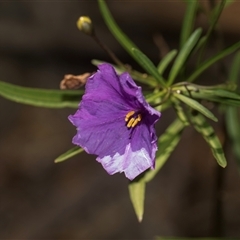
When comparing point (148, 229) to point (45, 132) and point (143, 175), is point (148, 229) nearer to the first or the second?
point (45, 132)

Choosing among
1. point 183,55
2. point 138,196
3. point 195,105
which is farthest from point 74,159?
point 195,105

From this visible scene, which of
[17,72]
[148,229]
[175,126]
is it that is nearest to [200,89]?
[175,126]

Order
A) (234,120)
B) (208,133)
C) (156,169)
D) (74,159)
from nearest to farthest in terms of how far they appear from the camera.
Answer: (208,133), (156,169), (234,120), (74,159)

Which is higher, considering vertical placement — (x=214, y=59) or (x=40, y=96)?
(x=40, y=96)

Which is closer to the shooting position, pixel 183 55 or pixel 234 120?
pixel 183 55

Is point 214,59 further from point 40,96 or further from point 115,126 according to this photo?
point 40,96

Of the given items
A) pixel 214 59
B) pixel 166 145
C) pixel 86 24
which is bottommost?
pixel 166 145

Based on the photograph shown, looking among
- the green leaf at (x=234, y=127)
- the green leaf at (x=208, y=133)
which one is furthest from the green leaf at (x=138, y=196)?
the green leaf at (x=234, y=127)

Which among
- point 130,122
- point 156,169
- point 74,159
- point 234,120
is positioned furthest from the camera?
point 74,159
